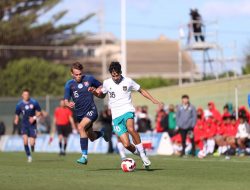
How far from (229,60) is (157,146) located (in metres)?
12.5

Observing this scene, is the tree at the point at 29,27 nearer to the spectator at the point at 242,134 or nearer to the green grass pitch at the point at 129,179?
the spectator at the point at 242,134

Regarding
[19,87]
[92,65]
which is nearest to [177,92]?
[19,87]

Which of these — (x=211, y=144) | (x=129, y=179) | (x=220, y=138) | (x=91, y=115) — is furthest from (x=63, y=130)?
(x=129, y=179)

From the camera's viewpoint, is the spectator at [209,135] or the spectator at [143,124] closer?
the spectator at [209,135]

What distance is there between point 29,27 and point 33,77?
5.87m

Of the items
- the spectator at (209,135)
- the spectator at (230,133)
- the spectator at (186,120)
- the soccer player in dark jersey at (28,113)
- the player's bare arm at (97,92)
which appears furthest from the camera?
the spectator at (209,135)

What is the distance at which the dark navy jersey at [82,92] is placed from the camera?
18.5 metres

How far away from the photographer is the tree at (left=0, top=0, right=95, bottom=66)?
234 feet

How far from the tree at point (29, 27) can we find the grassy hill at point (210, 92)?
32.6 meters

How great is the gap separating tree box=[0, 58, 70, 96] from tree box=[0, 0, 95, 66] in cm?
275

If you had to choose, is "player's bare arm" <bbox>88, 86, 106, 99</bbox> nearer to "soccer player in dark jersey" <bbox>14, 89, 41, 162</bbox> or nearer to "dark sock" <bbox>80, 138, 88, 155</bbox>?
"dark sock" <bbox>80, 138, 88, 155</bbox>

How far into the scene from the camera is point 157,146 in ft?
104

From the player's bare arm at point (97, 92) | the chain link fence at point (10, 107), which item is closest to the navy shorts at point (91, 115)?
the player's bare arm at point (97, 92)

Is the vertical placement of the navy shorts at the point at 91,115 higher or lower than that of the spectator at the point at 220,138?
higher
